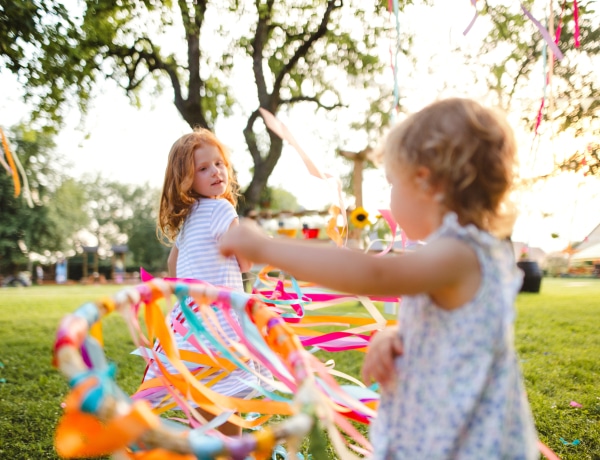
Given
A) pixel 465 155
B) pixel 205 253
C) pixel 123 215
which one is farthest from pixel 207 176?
pixel 123 215

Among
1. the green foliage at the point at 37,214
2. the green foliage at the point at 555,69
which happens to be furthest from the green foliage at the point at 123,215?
the green foliage at the point at 555,69

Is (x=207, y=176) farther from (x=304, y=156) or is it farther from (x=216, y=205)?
(x=304, y=156)

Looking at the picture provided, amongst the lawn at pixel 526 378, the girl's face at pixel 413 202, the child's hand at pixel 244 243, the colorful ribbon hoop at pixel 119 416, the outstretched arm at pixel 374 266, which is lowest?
the lawn at pixel 526 378

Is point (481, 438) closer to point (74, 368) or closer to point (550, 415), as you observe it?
point (74, 368)

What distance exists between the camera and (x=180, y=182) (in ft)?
7.82

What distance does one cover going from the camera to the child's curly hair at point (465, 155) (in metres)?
1.00

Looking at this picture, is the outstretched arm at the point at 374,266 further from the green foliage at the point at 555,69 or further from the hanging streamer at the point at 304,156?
the green foliage at the point at 555,69

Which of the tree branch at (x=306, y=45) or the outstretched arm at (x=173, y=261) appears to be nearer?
the outstretched arm at (x=173, y=261)

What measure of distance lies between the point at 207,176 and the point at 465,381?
66.1 inches

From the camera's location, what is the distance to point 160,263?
4094cm

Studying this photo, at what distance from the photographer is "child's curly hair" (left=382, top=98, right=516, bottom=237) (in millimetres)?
1004

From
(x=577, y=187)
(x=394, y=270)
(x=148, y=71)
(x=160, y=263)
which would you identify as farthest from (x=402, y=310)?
(x=160, y=263)

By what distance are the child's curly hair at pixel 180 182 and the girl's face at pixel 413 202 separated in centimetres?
141

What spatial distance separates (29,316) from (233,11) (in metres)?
6.02
